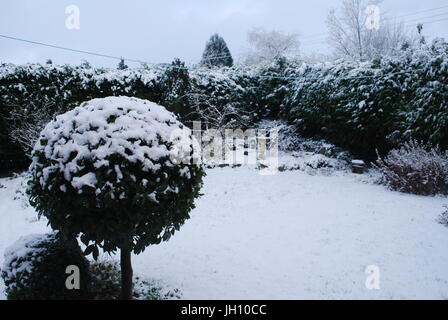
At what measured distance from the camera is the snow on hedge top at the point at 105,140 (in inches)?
100

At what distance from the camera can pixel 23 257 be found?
3.02 meters

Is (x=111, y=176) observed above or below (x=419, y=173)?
above

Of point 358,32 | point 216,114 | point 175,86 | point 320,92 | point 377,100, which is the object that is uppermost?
point 358,32

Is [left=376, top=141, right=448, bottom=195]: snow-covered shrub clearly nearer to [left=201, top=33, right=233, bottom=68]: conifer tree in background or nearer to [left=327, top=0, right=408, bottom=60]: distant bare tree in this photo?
[left=201, top=33, right=233, bottom=68]: conifer tree in background

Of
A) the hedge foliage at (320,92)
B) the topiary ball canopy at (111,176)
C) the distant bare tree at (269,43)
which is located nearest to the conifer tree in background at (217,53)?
the distant bare tree at (269,43)

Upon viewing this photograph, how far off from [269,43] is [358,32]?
703 cm

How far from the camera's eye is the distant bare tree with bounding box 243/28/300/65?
26.3m

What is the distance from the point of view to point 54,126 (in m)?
2.90

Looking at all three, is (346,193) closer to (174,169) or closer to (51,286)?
(174,169)

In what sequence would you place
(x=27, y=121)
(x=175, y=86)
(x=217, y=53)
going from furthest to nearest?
(x=217, y=53) → (x=175, y=86) → (x=27, y=121)

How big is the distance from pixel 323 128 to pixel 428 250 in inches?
211

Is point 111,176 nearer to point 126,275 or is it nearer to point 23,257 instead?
point 126,275

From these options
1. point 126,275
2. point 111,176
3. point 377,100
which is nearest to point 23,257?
point 126,275
